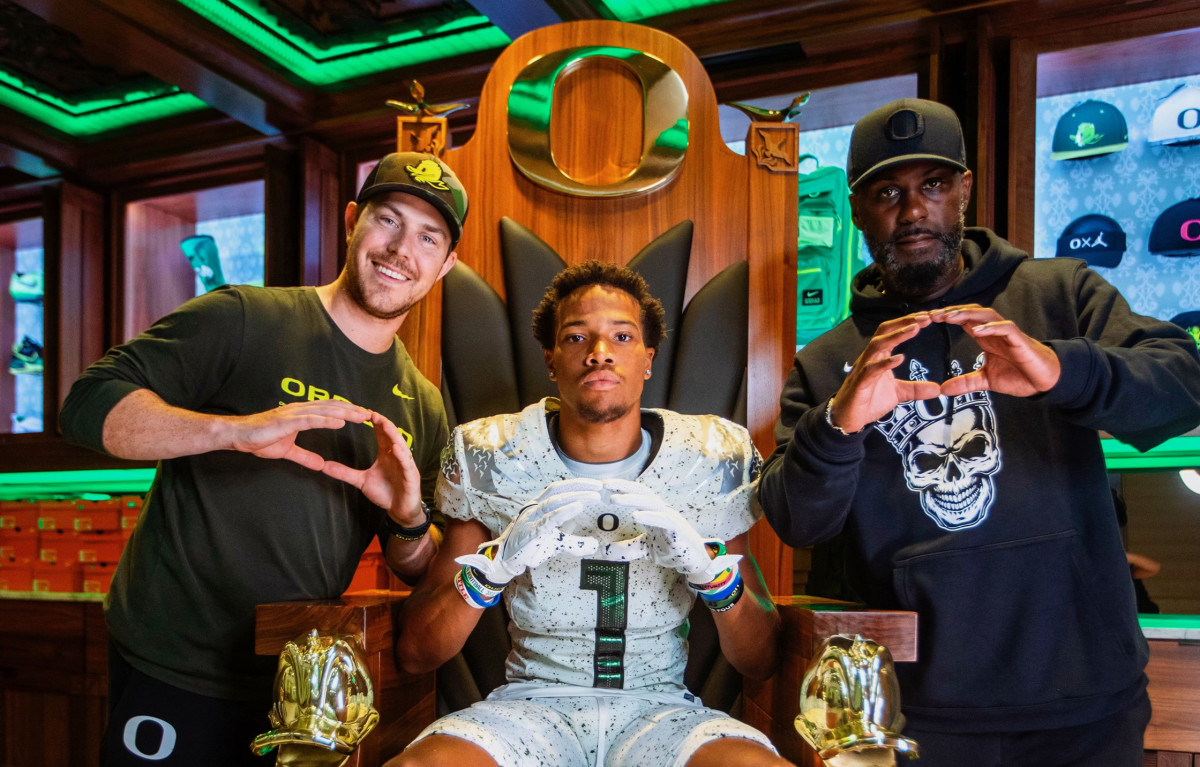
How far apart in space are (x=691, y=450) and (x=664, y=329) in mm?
328

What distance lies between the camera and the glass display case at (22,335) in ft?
13.3

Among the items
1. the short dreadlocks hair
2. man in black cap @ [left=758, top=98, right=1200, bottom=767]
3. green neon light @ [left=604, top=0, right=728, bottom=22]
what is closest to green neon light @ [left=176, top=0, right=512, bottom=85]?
green neon light @ [left=604, top=0, right=728, bottom=22]

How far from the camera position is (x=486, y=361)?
204cm

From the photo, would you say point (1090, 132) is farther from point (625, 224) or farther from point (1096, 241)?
point (625, 224)

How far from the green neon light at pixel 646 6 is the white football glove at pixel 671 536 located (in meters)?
2.17

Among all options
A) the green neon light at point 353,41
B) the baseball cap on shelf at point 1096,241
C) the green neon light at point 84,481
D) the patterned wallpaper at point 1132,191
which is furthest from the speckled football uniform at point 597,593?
the green neon light at point 84,481

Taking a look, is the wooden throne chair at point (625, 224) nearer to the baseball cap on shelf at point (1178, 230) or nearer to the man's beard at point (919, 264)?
the man's beard at point (919, 264)

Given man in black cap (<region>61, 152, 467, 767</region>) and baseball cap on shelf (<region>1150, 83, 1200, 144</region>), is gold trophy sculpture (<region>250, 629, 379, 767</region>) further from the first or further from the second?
baseball cap on shelf (<region>1150, 83, 1200, 144</region>)

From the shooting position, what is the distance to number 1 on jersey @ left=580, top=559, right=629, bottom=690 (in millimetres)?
1646

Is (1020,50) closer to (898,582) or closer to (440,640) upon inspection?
(898,582)

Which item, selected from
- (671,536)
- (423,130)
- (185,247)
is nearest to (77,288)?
(185,247)

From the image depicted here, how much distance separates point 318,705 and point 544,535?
0.41 metres

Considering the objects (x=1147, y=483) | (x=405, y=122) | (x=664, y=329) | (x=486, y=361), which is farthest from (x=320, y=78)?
(x=1147, y=483)

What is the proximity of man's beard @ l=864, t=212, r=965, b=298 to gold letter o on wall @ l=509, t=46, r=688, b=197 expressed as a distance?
2.08 feet
